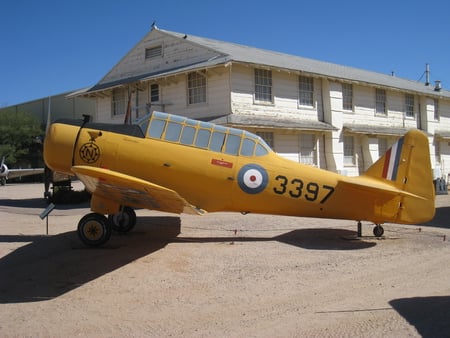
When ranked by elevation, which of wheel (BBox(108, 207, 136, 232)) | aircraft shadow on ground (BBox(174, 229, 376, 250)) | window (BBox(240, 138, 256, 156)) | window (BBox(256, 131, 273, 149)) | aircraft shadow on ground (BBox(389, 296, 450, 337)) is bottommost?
aircraft shadow on ground (BBox(389, 296, 450, 337))

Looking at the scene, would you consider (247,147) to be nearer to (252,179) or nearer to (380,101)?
(252,179)

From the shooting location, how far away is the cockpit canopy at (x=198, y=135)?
8.84m

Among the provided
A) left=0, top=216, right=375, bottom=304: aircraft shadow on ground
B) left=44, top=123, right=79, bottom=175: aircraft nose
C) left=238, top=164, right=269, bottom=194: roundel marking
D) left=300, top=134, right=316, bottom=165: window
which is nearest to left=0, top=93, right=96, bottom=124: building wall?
left=300, top=134, right=316, bottom=165: window

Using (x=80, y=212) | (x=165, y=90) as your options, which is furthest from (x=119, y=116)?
(x=80, y=212)

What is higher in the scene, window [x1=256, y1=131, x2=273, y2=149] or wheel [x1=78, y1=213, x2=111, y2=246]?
window [x1=256, y1=131, x2=273, y2=149]

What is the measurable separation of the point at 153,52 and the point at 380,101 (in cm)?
1349

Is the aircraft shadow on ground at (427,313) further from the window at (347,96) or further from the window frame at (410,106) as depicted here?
the window frame at (410,106)

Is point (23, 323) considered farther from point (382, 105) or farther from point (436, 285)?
point (382, 105)

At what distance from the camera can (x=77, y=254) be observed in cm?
793

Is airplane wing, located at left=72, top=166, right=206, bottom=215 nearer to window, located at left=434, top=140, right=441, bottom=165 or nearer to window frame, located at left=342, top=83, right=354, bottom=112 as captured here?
window frame, located at left=342, top=83, right=354, bottom=112

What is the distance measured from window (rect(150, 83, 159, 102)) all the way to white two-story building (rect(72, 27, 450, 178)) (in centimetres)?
6

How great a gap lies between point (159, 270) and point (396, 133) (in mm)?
20167

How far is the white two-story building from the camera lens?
17.6 m

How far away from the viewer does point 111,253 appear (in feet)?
26.4
